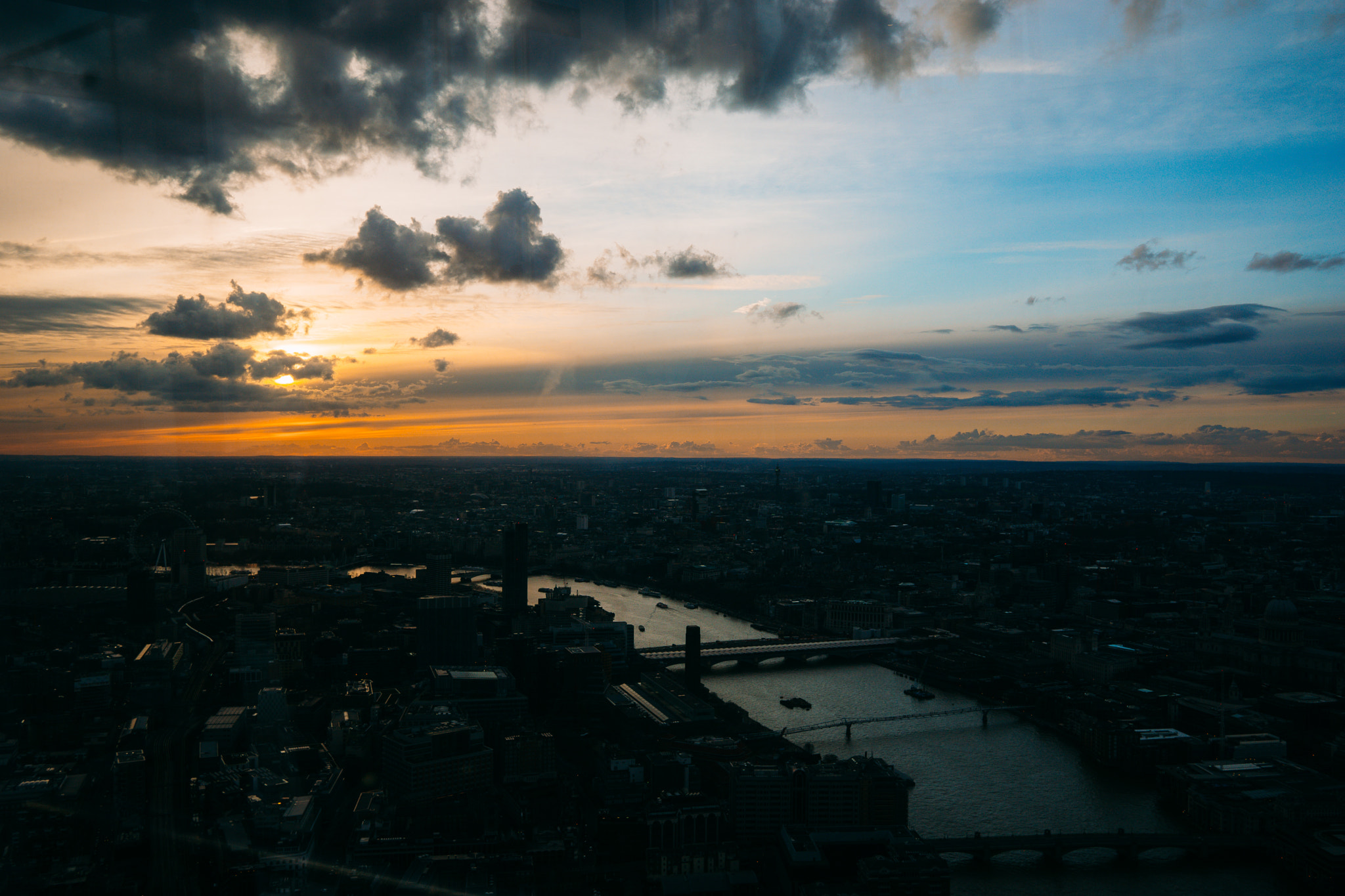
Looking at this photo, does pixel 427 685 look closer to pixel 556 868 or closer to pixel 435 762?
pixel 435 762

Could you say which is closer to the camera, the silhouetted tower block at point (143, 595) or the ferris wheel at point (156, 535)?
the silhouetted tower block at point (143, 595)

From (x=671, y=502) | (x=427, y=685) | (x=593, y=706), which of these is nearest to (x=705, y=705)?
(x=593, y=706)

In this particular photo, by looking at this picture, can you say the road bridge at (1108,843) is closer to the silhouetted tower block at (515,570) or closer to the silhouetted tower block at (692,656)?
the silhouetted tower block at (692,656)

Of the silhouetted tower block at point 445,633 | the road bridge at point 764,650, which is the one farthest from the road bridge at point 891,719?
the silhouetted tower block at point 445,633

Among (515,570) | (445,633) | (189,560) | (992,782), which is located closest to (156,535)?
(189,560)

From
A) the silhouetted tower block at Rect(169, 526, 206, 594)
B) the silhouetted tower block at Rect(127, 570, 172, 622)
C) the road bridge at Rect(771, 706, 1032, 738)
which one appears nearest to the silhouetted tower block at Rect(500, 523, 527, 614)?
the silhouetted tower block at Rect(169, 526, 206, 594)

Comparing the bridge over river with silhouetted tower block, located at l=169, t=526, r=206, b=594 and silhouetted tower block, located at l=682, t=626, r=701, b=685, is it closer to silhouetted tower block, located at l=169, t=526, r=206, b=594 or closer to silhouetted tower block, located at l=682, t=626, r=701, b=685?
silhouetted tower block, located at l=682, t=626, r=701, b=685
